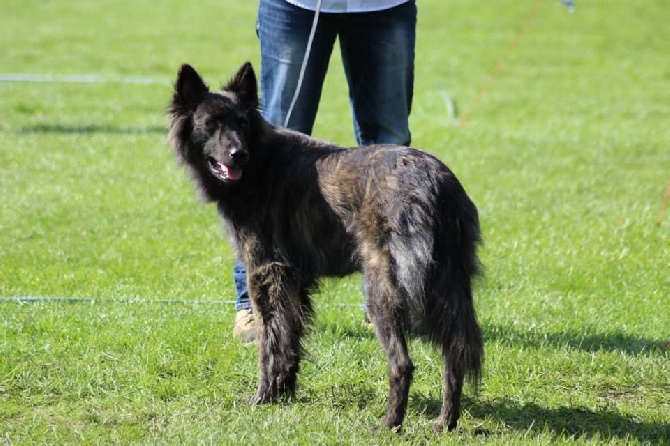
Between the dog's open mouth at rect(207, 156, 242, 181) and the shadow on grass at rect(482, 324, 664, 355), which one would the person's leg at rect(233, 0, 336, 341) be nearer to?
the dog's open mouth at rect(207, 156, 242, 181)

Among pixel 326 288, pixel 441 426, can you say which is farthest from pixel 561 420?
pixel 326 288

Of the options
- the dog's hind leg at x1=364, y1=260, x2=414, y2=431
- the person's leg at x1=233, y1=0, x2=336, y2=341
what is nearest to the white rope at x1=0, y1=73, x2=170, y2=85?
the person's leg at x1=233, y1=0, x2=336, y2=341

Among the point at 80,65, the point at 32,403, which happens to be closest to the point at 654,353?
the point at 32,403

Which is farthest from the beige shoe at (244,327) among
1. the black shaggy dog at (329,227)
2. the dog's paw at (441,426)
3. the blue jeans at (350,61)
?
the dog's paw at (441,426)

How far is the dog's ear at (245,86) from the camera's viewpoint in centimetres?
502

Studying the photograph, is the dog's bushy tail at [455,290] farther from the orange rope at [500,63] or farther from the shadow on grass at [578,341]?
the orange rope at [500,63]

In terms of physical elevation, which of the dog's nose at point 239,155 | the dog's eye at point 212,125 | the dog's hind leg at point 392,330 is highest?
the dog's eye at point 212,125

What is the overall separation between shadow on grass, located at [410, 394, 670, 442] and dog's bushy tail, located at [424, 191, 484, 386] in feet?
1.47

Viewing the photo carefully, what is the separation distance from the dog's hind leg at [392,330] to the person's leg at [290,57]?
5.09 feet

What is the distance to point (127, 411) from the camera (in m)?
4.73

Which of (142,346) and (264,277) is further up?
(264,277)

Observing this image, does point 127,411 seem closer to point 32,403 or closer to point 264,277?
point 32,403

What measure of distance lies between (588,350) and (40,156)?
7052mm

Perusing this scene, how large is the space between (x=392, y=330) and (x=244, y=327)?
1535mm
